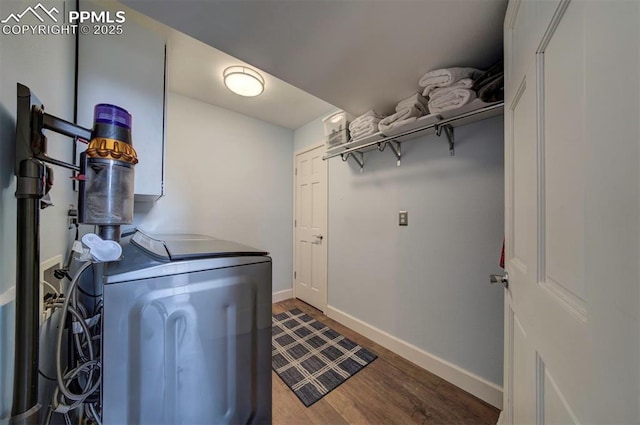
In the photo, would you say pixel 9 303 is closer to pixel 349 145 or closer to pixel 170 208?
pixel 170 208

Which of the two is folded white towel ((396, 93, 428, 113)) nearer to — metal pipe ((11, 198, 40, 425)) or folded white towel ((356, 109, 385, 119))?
folded white towel ((356, 109, 385, 119))

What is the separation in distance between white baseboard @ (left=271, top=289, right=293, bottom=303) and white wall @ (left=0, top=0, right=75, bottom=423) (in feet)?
7.58

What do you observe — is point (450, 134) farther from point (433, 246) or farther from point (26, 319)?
point (26, 319)

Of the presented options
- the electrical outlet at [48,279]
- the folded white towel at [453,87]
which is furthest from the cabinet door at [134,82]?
the folded white towel at [453,87]

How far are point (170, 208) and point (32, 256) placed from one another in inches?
76.0


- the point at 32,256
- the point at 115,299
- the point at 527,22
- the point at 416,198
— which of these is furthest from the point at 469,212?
the point at 32,256

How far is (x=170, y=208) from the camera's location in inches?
90.7

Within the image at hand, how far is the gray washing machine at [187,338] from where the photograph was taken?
0.64 metres

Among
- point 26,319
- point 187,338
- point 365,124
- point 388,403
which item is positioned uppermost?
point 365,124

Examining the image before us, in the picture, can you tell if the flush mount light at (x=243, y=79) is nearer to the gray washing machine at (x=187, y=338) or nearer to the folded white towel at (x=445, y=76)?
the folded white towel at (x=445, y=76)

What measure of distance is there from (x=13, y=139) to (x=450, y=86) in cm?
198

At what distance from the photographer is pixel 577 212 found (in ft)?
1.38

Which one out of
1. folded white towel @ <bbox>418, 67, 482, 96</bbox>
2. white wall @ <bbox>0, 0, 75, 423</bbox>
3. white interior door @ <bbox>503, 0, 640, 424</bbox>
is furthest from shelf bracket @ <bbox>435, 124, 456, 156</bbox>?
white wall @ <bbox>0, 0, 75, 423</bbox>

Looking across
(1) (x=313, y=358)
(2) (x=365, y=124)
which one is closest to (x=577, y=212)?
(2) (x=365, y=124)
